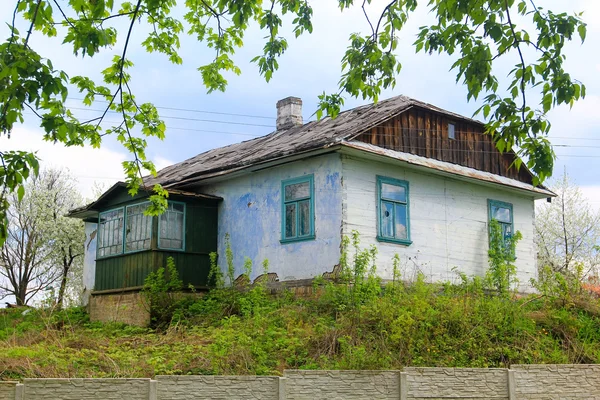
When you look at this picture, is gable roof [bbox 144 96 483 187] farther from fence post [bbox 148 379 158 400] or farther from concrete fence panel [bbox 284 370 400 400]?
fence post [bbox 148 379 158 400]

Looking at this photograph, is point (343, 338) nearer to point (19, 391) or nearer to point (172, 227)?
point (19, 391)

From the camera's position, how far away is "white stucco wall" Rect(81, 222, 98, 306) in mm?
21188

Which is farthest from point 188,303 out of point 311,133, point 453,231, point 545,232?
point 545,232

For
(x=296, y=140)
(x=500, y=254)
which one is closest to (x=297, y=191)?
(x=296, y=140)

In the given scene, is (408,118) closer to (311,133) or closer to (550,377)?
(311,133)

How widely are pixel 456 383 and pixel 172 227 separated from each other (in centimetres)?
911

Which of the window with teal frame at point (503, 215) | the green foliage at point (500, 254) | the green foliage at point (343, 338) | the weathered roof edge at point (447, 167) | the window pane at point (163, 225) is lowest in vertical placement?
the green foliage at point (343, 338)

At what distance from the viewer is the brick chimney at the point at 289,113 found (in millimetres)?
21125

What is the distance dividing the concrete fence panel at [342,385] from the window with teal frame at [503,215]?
9884 millimetres

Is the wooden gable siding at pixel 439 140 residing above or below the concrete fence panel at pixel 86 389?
above

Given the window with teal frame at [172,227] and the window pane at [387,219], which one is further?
the window with teal frame at [172,227]

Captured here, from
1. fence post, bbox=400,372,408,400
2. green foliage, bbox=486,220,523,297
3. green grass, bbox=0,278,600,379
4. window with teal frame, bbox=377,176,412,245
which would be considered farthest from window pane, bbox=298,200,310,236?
fence post, bbox=400,372,408,400

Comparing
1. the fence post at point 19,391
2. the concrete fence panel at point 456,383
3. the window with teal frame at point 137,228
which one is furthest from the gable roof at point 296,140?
the fence post at point 19,391

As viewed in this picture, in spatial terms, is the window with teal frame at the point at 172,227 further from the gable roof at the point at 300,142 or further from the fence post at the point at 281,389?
the fence post at the point at 281,389
